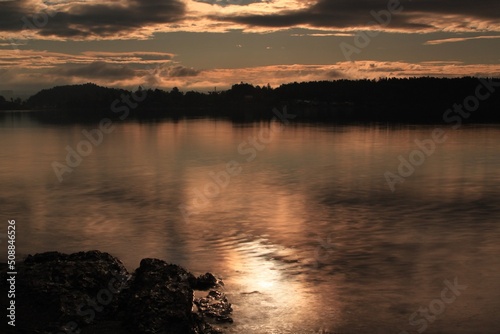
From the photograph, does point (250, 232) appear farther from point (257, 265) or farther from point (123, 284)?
point (123, 284)

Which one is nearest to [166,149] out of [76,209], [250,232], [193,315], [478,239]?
[76,209]

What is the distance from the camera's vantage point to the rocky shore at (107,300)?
11516 millimetres

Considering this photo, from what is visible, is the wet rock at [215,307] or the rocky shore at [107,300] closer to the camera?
the rocky shore at [107,300]

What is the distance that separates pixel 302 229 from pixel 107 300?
10742 mm

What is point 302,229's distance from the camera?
72.3 feet

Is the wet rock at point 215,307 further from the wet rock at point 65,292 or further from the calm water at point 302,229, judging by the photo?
the wet rock at point 65,292
